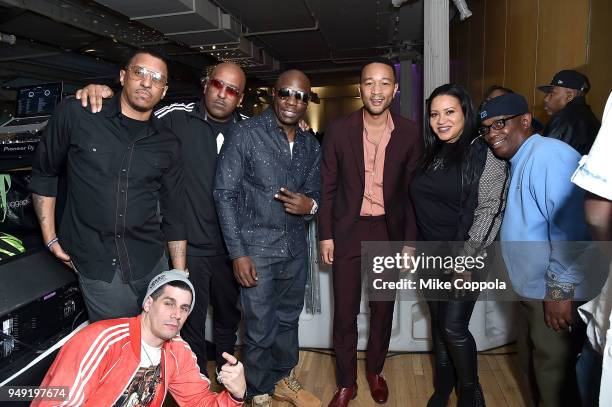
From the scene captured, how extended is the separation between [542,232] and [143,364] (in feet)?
5.58

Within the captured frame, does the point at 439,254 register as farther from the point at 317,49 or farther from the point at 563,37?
the point at 317,49

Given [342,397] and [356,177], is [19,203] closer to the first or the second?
[356,177]

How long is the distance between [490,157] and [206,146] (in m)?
1.45

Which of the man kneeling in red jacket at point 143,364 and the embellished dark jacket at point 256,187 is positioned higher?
the embellished dark jacket at point 256,187

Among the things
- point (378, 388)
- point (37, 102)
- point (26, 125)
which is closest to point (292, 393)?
point (378, 388)

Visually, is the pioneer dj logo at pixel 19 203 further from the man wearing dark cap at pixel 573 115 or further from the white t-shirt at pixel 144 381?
the man wearing dark cap at pixel 573 115

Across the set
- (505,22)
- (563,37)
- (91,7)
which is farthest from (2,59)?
(563,37)

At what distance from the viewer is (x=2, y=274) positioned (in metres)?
1.90

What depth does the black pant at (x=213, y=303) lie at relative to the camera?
236cm

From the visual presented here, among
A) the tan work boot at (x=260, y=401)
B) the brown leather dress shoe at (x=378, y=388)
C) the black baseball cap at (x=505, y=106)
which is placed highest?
the black baseball cap at (x=505, y=106)

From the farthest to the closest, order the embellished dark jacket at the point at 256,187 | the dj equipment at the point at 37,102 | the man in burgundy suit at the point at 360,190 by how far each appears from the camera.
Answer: the dj equipment at the point at 37,102 < the man in burgundy suit at the point at 360,190 < the embellished dark jacket at the point at 256,187

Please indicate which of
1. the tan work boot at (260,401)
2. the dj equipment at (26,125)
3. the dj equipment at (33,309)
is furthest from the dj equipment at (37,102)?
the tan work boot at (260,401)

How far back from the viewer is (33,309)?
1933 mm

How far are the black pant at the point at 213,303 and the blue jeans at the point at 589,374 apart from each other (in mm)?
1749
